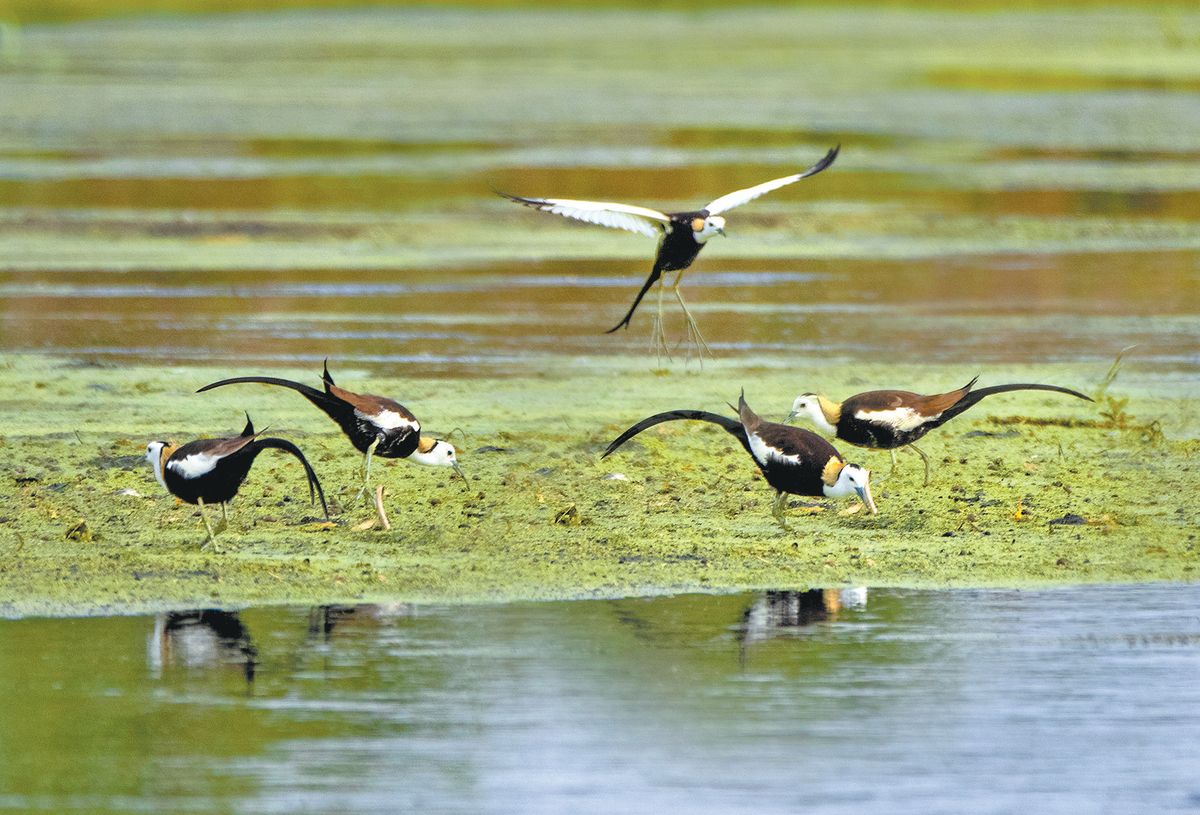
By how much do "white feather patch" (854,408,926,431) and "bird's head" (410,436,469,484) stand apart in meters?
1.90

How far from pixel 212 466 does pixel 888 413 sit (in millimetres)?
3008

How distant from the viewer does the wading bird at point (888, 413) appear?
7816 millimetres

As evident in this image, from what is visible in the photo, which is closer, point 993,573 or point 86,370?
point 993,573

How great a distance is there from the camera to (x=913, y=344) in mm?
11820

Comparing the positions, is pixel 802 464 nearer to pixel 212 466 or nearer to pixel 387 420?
pixel 387 420

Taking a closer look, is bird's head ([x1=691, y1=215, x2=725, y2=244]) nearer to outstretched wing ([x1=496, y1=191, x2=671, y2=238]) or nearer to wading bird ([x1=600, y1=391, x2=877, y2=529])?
outstretched wing ([x1=496, y1=191, x2=671, y2=238])

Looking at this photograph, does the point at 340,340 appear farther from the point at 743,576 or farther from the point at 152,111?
the point at 152,111

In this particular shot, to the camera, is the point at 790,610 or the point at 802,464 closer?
the point at 790,610

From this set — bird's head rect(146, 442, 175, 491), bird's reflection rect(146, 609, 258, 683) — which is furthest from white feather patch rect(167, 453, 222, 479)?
bird's reflection rect(146, 609, 258, 683)

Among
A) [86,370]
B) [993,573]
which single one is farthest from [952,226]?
[993,573]

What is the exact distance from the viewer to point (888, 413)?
25.6 feet

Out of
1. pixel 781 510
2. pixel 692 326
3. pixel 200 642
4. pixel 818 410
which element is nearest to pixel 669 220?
pixel 692 326

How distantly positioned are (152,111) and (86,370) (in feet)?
53.7

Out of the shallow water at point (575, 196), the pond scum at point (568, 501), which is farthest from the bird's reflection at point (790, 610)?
the shallow water at point (575, 196)
